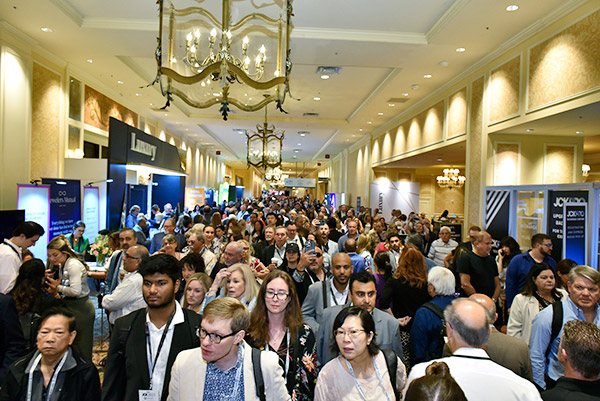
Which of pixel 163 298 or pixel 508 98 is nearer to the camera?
pixel 163 298

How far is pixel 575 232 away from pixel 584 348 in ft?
12.9

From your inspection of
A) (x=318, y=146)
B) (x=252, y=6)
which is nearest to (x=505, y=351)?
(x=252, y=6)

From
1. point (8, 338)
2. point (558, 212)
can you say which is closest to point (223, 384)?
point (8, 338)

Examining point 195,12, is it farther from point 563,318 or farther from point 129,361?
point 563,318

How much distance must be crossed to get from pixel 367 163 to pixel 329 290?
1480cm

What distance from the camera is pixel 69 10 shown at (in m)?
6.16

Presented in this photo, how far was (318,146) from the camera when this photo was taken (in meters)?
22.6

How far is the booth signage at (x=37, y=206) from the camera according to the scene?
652 cm

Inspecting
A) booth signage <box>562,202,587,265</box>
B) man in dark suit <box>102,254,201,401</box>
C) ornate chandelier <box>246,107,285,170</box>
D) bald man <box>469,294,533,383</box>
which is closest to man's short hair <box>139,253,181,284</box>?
man in dark suit <box>102,254,201,401</box>

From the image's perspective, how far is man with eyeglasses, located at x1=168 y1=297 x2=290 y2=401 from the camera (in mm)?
1706

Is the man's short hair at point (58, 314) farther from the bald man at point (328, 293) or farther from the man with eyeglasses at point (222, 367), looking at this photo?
the bald man at point (328, 293)

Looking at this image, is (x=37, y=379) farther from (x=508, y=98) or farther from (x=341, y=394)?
(x=508, y=98)

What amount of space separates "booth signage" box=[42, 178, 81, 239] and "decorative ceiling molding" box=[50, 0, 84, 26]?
2937 mm

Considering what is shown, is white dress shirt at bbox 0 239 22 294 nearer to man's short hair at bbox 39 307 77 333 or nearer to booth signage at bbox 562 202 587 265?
man's short hair at bbox 39 307 77 333
